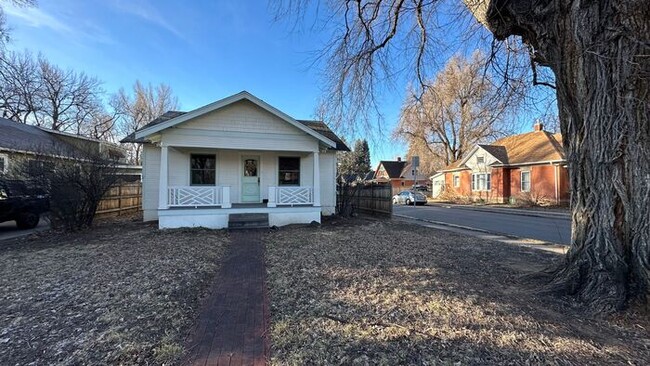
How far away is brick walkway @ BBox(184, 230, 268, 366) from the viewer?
3.07m

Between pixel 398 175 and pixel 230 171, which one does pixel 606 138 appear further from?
pixel 398 175

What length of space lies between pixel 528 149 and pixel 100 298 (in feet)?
103

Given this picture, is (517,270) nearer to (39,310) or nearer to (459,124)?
(39,310)

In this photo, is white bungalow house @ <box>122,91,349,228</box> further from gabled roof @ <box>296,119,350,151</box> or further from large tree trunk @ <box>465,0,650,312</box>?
large tree trunk @ <box>465,0,650,312</box>

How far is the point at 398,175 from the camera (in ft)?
208

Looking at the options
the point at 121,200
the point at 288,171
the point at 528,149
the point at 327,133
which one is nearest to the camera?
the point at 288,171

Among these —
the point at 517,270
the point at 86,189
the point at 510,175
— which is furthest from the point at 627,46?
the point at 510,175

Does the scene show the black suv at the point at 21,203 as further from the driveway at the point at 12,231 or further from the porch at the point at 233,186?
the porch at the point at 233,186

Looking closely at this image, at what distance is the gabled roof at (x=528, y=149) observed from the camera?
24.5 m

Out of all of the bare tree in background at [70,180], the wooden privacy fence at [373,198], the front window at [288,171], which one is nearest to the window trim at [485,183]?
the wooden privacy fence at [373,198]

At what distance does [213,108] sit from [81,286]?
25.1 ft

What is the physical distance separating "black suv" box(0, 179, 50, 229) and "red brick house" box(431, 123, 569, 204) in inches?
1082

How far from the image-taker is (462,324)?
364 cm

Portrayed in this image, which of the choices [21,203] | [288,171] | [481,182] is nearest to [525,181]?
[481,182]
